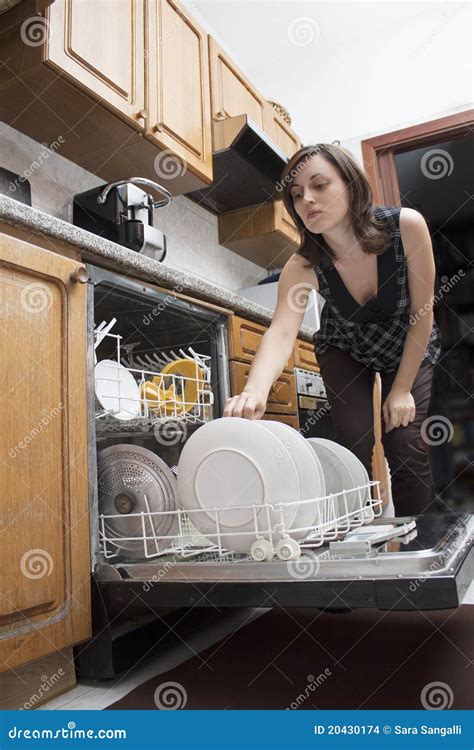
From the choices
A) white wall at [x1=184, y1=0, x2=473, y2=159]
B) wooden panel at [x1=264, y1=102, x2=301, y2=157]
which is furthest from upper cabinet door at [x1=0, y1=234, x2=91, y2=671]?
white wall at [x1=184, y1=0, x2=473, y2=159]

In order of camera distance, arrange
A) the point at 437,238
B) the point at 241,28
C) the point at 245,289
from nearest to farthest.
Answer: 1. the point at 245,289
2. the point at 241,28
3. the point at 437,238

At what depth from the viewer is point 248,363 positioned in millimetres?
1787

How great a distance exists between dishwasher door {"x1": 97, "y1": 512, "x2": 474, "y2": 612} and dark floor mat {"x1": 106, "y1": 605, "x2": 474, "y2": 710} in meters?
0.16

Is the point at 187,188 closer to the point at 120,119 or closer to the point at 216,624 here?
the point at 120,119

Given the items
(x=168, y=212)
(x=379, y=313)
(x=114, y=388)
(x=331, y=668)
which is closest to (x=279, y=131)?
(x=168, y=212)

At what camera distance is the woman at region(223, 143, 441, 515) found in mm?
1521

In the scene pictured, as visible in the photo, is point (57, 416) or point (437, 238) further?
point (437, 238)

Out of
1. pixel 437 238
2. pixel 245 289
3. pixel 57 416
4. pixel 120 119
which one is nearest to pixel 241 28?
pixel 245 289

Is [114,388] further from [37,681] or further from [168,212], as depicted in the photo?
[168,212]

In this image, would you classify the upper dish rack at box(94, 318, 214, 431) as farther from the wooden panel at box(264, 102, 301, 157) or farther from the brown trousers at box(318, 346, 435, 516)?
the wooden panel at box(264, 102, 301, 157)

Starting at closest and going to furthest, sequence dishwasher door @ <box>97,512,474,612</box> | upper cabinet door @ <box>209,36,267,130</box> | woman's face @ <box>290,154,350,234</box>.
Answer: dishwasher door @ <box>97,512,474,612</box> → woman's face @ <box>290,154,350,234</box> → upper cabinet door @ <box>209,36,267,130</box>

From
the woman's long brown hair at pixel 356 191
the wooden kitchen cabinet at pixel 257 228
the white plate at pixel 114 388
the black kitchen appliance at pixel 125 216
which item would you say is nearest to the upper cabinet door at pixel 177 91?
the black kitchen appliance at pixel 125 216

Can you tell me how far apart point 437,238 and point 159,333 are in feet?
11.6

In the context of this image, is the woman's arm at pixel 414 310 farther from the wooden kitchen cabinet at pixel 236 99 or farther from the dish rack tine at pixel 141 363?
the wooden kitchen cabinet at pixel 236 99
